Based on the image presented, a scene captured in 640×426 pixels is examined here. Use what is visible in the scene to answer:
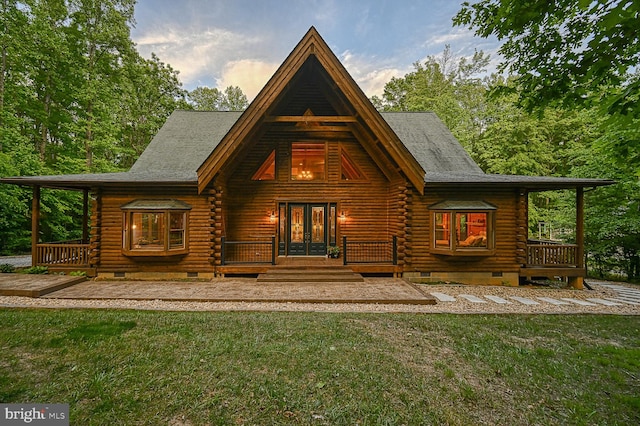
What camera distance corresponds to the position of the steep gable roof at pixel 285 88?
835 centimetres

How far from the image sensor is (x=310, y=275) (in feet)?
29.0

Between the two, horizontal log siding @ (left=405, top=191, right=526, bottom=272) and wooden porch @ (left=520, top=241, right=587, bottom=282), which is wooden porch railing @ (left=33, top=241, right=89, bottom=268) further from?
wooden porch @ (left=520, top=241, right=587, bottom=282)

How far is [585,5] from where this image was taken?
8.29 feet

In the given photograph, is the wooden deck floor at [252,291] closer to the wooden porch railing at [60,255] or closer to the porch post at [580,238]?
the wooden porch railing at [60,255]

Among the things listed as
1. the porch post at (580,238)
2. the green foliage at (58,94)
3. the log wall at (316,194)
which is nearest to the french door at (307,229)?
the log wall at (316,194)

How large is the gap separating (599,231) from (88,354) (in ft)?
56.8

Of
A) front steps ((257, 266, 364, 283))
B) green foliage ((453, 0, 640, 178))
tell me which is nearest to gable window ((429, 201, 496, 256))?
front steps ((257, 266, 364, 283))

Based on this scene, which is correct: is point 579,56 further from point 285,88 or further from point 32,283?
point 32,283

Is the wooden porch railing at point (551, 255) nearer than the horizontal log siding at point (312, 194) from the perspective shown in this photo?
Yes

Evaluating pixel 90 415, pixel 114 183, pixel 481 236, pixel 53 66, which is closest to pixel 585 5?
pixel 90 415

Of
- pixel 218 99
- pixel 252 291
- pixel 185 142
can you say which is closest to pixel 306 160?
pixel 252 291

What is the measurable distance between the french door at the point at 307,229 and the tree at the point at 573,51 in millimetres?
7650

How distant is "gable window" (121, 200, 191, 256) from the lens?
8789 mm

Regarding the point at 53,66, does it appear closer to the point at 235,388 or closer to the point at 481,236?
the point at 235,388
